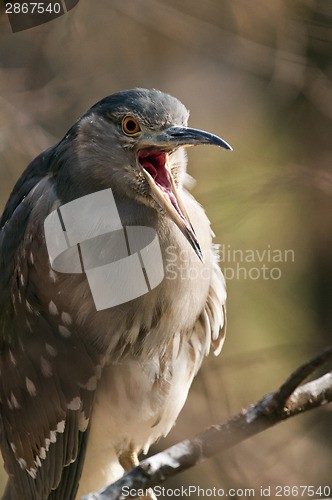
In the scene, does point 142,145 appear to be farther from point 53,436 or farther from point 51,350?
point 53,436

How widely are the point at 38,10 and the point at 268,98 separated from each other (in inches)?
49.9

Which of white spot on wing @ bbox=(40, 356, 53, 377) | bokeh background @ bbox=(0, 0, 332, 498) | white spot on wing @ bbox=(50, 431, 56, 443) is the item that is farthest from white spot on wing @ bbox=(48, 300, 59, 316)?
bokeh background @ bbox=(0, 0, 332, 498)

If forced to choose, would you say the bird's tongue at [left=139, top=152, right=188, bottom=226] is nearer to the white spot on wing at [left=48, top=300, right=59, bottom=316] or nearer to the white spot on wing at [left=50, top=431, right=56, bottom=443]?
the white spot on wing at [left=48, top=300, right=59, bottom=316]

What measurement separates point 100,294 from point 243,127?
1711 mm

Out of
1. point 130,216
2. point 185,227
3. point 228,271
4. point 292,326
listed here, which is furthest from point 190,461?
point 292,326

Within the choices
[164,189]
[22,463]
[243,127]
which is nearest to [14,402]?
[22,463]

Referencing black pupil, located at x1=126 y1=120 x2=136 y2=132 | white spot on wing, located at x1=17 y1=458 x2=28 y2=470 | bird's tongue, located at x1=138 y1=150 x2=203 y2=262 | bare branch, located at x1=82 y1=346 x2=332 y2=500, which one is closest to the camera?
bare branch, located at x1=82 y1=346 x2=332 y2=500

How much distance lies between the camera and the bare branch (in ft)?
4.07

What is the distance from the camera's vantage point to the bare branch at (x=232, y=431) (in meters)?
1.24

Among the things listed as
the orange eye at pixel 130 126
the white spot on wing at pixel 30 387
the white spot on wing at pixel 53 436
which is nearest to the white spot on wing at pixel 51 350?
the white spot on wing at pixel 30 387

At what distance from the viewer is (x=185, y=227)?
1.66 m

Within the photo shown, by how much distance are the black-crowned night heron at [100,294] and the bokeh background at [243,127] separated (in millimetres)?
664

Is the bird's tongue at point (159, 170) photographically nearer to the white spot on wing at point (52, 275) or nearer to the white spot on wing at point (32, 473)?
the white spot on wing at point (52, 275)

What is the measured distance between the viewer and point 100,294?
1775 millimetres
